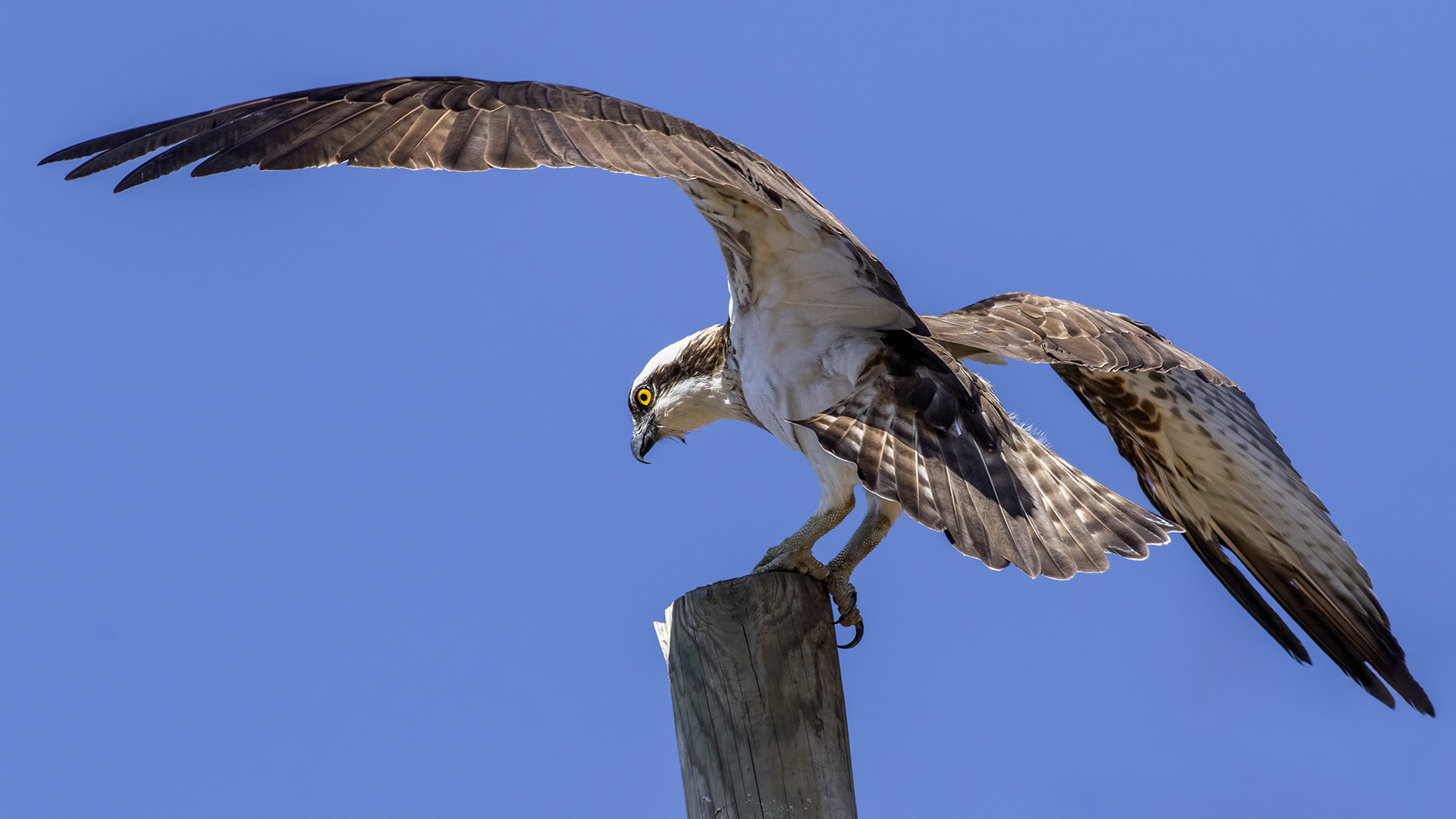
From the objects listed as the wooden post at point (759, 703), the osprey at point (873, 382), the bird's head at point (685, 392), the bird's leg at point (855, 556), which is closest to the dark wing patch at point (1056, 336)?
the osprey at point (873, 382)

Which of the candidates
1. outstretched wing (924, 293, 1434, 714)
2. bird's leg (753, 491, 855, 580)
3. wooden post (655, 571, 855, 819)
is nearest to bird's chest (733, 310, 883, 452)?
bird's leg (753, 491, 855, 580)

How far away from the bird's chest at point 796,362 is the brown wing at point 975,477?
0.99 ft

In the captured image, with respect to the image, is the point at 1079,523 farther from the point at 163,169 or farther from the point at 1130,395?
the point at 163,169

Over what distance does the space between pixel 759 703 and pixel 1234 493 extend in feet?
9.44

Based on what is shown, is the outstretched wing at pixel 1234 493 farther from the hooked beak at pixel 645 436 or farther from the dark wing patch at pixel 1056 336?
the hooked beak at pixel 645 436

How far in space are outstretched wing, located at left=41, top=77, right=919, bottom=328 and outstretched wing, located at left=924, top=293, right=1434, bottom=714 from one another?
150cm

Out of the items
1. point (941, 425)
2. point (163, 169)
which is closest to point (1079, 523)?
point (941, 425)

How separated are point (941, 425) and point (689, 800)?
138 centimetres

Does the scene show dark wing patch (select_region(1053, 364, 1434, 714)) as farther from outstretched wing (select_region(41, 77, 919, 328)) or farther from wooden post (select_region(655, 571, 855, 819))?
wooden post (select_region(655, 571, 855, 819))

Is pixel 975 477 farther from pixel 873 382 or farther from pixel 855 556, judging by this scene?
pixel 855 556

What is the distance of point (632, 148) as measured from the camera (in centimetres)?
336

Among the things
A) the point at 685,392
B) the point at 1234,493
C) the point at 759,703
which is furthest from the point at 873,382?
the point at 1234,493

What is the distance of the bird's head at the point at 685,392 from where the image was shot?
5.12 meters

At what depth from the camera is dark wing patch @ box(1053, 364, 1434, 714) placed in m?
5.11
